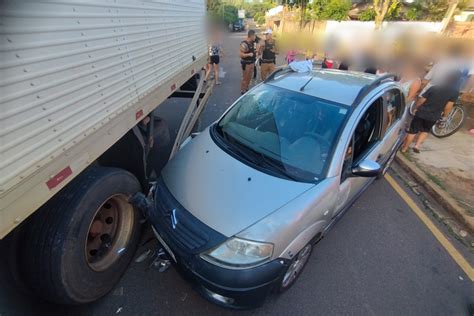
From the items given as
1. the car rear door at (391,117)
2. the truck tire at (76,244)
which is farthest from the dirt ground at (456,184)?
the truck tire at (76,244)

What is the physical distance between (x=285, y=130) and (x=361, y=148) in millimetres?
957

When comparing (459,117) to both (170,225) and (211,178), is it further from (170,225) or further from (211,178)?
(170,225)

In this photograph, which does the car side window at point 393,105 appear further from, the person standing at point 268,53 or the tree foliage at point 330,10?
the tree foliage at point 330,10

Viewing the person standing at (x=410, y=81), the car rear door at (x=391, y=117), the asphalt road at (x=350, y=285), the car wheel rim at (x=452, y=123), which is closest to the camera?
the asphalt road at (x=350, y=285)

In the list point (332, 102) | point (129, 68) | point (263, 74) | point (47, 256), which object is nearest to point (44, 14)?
point (129, 68)

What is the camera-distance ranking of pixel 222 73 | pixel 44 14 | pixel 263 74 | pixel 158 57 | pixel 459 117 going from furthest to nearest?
pixel 222 73
pixel 263 74
pixel 459 117
pixel 158 57
pixel 44 14

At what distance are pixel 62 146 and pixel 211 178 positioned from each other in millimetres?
1142

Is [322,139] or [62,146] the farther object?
[322,139]

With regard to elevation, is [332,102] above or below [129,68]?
below

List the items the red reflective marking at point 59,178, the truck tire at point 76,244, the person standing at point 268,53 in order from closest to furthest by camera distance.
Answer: the red reflective marking at point 59,178 < the truck tire at point 76,244 < the person standing at point 268,53

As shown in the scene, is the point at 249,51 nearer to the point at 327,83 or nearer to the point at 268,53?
the point at 268,53

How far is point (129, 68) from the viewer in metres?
2.39

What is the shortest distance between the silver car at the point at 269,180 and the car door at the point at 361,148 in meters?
0.01

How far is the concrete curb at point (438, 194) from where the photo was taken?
3.29m
